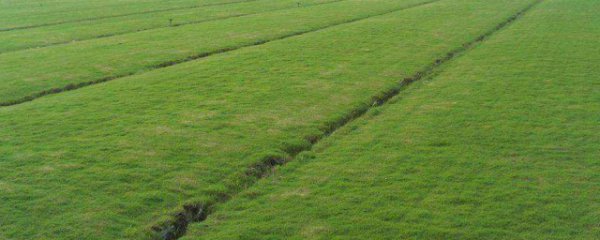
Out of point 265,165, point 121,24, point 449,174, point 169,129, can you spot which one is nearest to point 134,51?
point 121,24

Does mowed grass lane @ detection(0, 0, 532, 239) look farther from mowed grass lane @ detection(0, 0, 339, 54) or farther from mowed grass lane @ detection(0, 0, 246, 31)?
mowed grass lane @ detection(0, 0, 246, 31)

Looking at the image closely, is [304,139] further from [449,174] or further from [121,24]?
[121,24]

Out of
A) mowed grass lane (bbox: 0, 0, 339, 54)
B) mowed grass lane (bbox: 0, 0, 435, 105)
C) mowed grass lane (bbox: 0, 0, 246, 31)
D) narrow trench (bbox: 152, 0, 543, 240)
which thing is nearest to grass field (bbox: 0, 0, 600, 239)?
narrow trench (bbox: 152, 0, 543, 240)

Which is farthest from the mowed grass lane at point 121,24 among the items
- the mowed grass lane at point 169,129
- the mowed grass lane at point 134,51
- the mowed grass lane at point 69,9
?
the mowed grass lane at point 169,129

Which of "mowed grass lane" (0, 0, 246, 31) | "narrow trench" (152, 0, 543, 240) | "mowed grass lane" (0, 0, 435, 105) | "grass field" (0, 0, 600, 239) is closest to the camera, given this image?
"narrow trench" (152, 0, 543, 240)

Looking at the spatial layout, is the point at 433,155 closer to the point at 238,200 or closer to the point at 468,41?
the point at 238,200
